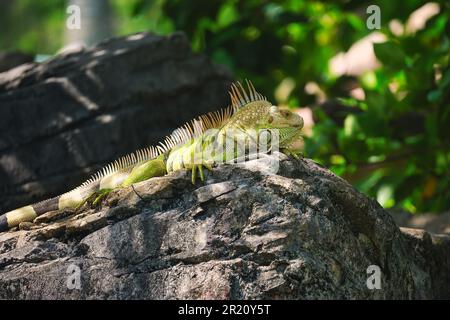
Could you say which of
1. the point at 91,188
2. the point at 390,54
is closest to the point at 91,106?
the point at 91,188

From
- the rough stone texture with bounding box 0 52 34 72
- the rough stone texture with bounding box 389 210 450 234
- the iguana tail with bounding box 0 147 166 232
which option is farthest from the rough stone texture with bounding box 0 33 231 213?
the rough stone texture with bounding box 389 210 450 234

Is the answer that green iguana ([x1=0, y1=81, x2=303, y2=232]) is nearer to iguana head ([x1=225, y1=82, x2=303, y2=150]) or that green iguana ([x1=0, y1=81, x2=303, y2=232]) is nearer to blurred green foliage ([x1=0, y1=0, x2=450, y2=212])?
iguana head ([x1=225, y1=82, x2=303, y2=150])

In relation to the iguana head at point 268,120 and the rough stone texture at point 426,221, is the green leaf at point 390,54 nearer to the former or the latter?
A: the rough stone texture at point 426,221

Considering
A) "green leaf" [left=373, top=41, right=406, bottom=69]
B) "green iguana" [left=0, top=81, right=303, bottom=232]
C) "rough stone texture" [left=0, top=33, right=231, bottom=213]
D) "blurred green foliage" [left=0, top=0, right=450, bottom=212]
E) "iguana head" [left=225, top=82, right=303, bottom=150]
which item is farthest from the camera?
"blurred green foliage" [left=0, top=0, right=450, bottom=212]

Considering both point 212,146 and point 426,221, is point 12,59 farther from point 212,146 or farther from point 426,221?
point 426,221

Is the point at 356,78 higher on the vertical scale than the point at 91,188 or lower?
higher
